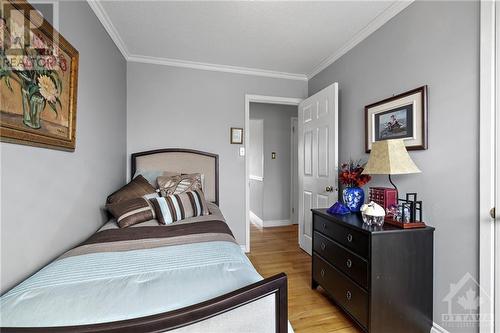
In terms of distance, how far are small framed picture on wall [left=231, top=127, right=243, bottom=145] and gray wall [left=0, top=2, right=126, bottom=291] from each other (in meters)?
1.36

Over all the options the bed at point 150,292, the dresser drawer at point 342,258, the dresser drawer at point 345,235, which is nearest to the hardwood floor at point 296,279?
the dresser drawer at point 342,258

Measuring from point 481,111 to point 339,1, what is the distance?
51.2 inches

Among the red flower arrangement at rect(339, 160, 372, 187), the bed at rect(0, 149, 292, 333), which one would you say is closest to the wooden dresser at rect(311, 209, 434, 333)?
the red flower arrangement at rect(339, 160, 372, 187)

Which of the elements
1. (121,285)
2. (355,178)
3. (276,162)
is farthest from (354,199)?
(276,162)

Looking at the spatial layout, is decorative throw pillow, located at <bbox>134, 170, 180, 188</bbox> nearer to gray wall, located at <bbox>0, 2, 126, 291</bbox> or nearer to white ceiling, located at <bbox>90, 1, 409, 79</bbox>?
gray wall, located at <bbox>0, 2, 126, 291</bbox>

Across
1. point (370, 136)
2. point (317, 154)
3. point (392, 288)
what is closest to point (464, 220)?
point (392, 288)

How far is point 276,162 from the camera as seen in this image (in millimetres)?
4582

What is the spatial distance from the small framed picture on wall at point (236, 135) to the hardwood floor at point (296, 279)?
1569 millimetres

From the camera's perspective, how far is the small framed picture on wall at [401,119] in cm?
166

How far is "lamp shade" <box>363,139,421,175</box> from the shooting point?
153cm

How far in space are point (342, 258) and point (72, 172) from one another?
206cm

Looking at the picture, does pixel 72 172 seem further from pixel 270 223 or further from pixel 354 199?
pixel 270 223

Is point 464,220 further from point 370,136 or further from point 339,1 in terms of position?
point 339,1

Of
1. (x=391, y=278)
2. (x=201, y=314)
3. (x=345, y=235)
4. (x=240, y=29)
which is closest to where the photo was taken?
(x=201, y=314)
